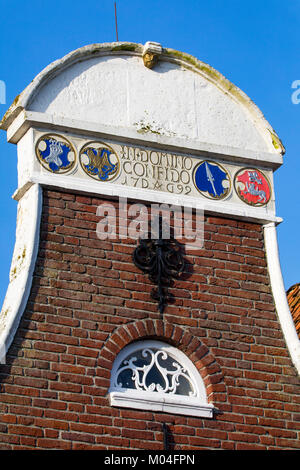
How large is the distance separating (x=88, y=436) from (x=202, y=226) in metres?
2.81

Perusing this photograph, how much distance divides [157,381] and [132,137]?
268 cm

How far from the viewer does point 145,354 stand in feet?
36.5

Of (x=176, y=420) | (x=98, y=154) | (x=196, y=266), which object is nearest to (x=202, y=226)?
(x=196, y=266)

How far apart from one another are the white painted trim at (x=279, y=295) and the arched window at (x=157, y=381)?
44.8 inches

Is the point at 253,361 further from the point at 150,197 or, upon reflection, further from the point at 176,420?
the point at 150,197

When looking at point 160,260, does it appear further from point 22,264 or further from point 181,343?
point 22,264

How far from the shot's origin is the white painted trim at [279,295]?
38.2 ft

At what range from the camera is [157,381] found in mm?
11062

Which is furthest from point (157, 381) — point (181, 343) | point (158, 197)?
point (158, 197)

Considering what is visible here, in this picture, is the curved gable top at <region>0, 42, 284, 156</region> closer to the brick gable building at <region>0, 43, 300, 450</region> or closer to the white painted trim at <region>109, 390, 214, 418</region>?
the brick gable building at <region>0, 43, 300, 450</region>

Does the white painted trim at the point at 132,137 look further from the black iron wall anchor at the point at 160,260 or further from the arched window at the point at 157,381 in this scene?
the arched window at the point at 157,381

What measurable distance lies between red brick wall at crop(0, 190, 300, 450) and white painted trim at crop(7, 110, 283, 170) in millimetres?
755

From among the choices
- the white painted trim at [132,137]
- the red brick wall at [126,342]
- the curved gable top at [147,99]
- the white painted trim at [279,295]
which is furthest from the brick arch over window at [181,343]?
the curved gable top at [147,99]

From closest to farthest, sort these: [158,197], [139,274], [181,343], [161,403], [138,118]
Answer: [161,403] → [181,343] → [139,274] → [158,197] → [138,118]
